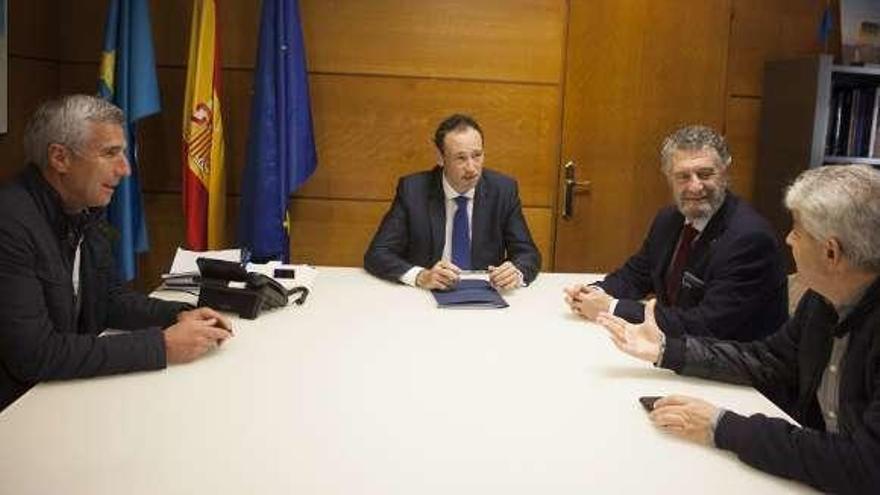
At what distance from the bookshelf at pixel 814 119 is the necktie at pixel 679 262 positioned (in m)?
1.53

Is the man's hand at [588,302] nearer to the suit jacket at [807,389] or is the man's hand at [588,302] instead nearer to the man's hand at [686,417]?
the suit jacket at [807,389]

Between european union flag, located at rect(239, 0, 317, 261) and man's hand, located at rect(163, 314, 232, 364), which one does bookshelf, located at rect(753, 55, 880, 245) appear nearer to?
european union flag, located at rect(239, 0, 317, 261)

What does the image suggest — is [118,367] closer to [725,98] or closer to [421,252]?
[421,252]

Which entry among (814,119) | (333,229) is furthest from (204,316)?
(814,119)

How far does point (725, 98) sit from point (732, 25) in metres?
0.38

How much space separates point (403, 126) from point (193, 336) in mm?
2346

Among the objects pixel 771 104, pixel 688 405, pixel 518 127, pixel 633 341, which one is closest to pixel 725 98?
pixel 771 104

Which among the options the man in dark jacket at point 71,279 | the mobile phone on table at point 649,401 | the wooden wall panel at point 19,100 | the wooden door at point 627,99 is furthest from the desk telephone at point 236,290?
the wooden door at point 627,99

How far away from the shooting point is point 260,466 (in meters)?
1.36

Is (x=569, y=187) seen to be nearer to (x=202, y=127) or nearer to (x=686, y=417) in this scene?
(x=202, y=127)

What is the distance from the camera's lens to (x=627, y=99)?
4.12 metres

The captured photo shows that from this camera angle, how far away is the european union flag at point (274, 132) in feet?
12.0

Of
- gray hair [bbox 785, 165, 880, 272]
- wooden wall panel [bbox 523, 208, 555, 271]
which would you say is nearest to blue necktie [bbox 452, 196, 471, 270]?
wooden wall panel [bbox 523, 208, 555, 271]

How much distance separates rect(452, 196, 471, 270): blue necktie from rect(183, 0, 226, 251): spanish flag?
122cm
